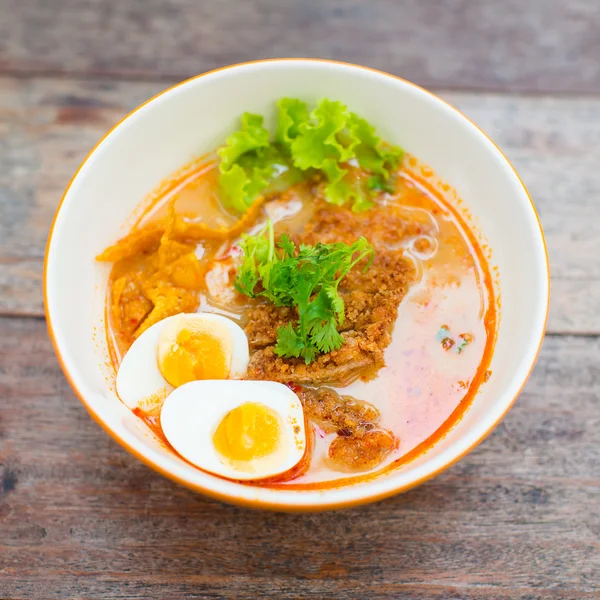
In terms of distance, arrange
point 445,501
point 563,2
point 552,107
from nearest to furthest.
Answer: point 445,501, point 552,107, point 563,2

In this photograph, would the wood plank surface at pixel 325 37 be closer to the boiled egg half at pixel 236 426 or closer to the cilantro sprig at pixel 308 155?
the cilantro sprig at pixel 308 155

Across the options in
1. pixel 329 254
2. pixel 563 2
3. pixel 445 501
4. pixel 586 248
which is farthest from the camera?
pixel 563 2

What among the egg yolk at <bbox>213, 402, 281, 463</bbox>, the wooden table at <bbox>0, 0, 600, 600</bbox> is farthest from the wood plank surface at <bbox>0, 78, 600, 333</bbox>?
the egg yolk at <bbox>213, 402, 281, 463</bbox>

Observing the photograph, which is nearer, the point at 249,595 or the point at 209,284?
the point at 249,595

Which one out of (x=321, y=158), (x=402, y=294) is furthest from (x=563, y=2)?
(x=402, y=294)

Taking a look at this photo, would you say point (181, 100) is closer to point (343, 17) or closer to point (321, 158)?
point (321, 158)

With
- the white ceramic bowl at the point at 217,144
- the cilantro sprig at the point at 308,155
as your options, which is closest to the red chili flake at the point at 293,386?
the white ceramic bowl at the point at 217,144

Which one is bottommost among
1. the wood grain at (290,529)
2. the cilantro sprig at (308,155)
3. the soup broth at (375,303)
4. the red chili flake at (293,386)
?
the wood grain at (290,529)
